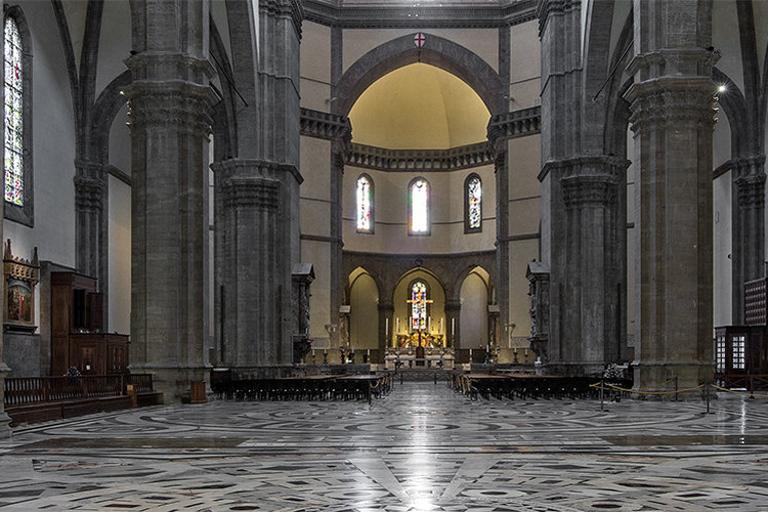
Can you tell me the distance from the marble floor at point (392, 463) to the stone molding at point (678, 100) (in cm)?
740

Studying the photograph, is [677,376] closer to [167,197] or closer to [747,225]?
[167,197]

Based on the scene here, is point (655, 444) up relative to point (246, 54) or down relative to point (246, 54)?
down

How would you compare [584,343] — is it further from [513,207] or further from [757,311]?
[513,207]

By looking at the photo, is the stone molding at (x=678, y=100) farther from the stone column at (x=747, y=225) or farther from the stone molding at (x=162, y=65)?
the stone column at (x=747, y=225)

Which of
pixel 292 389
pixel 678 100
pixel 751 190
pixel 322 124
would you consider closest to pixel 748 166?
pixel 751 190

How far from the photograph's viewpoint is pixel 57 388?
1781 cm

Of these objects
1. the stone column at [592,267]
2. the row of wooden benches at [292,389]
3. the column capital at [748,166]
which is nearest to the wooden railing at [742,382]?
the stone column at [592,267]

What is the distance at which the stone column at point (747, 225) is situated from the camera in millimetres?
31750

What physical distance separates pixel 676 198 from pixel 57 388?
1431 cm

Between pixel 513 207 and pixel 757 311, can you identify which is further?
pixel 513 207

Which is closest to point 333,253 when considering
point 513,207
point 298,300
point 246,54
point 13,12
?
point 513,207

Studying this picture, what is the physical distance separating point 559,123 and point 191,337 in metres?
17.2

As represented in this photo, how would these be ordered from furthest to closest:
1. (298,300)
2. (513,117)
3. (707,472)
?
(513,117) → (298,300) → (707,472)

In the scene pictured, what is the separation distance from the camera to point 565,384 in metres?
23.6
